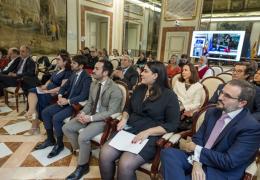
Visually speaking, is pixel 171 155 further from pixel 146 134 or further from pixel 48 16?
pixel 48 16

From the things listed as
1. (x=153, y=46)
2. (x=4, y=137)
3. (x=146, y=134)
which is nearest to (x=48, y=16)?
(x=153, y=46)

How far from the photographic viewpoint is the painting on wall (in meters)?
5.67

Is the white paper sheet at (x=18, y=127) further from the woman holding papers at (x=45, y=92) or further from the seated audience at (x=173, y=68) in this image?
the seated audience at (x=173, y=68)

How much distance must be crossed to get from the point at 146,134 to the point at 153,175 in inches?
12.8

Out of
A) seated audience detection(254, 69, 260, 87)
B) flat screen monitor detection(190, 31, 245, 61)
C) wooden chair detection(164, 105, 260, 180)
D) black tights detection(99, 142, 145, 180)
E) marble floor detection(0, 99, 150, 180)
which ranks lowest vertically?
marble floor detection(0, 99, 150, 180)

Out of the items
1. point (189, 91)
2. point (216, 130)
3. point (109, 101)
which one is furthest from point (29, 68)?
point (216, 130)

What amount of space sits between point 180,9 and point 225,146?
272 inches

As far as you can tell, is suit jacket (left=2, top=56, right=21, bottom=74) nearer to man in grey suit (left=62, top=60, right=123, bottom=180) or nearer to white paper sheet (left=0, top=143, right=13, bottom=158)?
white paper sheet (left=0, top=143, right=13, bottom=158)

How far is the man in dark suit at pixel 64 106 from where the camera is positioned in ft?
8.06

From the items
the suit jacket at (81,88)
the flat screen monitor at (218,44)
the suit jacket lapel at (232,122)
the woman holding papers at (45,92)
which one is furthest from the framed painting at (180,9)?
the suit jacket lapel at (232,122)

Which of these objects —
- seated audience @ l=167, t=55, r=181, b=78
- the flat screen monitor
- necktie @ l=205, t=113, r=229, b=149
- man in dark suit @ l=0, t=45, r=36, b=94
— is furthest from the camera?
the flat screen monitor

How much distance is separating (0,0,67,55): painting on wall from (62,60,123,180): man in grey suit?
15.4ft

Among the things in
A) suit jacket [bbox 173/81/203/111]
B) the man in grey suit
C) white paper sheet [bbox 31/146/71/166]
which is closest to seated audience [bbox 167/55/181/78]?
suit jacket [bbox 173/81/203/111]

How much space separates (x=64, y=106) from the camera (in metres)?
2.62
